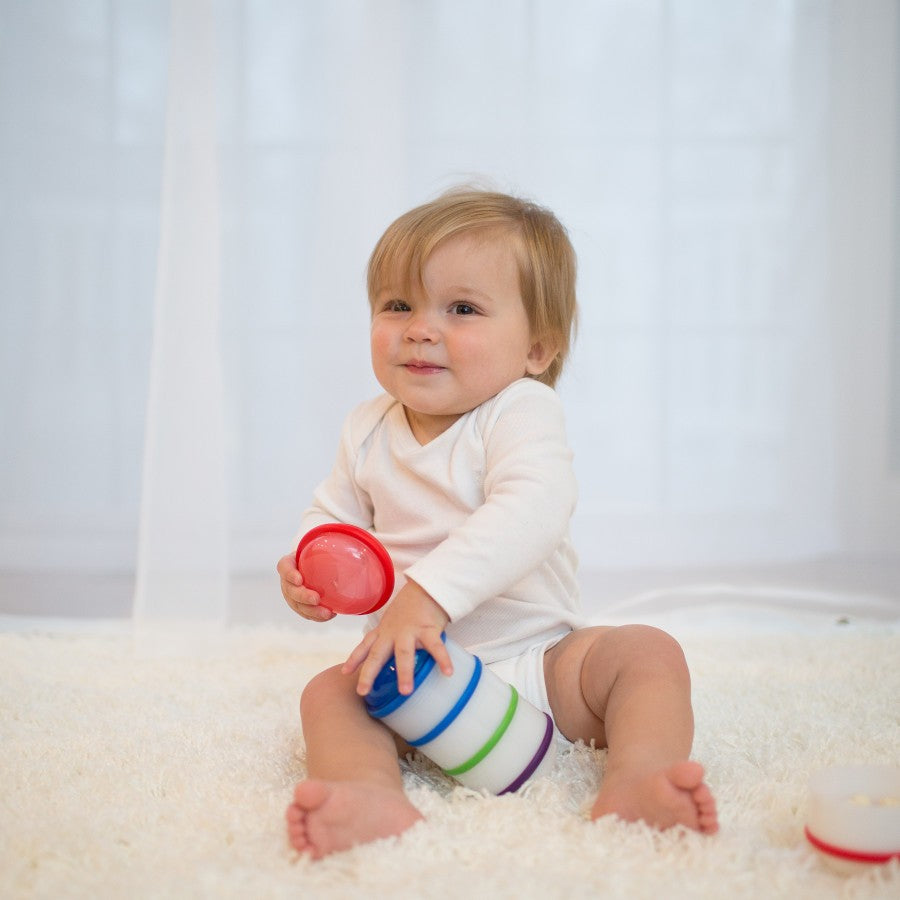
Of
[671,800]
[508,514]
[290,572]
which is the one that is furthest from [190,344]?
[671,800]

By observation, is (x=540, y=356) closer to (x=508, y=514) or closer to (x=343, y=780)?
(x=508, y=514)

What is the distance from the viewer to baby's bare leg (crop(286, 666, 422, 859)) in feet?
2.44

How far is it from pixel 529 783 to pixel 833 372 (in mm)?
1235

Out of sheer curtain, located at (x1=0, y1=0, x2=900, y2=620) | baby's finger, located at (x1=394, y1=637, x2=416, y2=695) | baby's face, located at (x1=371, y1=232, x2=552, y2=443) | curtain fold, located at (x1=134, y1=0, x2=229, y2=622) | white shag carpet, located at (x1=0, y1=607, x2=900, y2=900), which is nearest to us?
white shag carpet, located at (x1=0, y1=607, x2=900, y2=900)

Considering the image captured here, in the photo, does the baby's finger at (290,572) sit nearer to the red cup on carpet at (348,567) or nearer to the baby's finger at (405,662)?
the red cup on carpet at (348,567)

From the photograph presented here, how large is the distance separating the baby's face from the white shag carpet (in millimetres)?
360

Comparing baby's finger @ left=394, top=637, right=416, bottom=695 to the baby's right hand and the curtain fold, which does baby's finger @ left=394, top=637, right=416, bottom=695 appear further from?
the curtain fold

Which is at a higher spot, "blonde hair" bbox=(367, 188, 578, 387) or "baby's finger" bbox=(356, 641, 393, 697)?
"blonde hair" bbox=(367, 188, 578, 387)

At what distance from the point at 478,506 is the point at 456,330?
18 cm

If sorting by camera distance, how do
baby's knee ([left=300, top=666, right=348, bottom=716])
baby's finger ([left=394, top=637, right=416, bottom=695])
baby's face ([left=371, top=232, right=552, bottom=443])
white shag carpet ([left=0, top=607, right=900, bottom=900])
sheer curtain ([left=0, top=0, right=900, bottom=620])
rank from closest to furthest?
white shag carpet ([left=0, top=607, right=900, bottom=900]) → baby's finger ([left=394, top=637, right=416, bottom=695]) → baby's knee ([left=300, top=666, right=348, bottom=716]) → baby's face ([left=371, top=232, right=552, bottom=443]) → sheer curtain ([left=0, top=0, right=900, bottom=620])

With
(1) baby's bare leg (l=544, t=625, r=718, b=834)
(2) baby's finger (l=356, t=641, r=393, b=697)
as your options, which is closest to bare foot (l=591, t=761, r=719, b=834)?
(1) baby's bare leg (l=544, t=625, r=718, b=834)

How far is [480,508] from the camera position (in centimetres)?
96

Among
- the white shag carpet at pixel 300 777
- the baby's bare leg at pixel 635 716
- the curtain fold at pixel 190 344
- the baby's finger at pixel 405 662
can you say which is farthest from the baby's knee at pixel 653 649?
the curtain fold at pixel 190 344

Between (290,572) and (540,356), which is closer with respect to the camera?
(290,572)
